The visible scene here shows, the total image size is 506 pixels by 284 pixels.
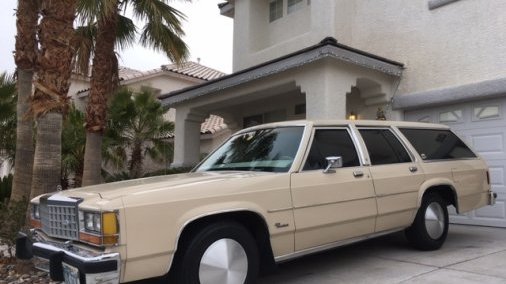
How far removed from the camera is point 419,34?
1001cm

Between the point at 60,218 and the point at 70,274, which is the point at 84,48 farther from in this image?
the point at 70,274

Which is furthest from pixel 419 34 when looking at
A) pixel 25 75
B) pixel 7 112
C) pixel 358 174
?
pixel 7 112

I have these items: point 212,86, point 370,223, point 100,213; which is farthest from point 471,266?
point 212,86

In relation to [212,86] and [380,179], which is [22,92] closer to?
[212,86]

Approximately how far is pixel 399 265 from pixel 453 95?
14.9ft

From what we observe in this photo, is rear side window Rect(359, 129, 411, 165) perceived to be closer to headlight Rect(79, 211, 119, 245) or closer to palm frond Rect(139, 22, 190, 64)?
headlight Rect(79, 211, 119, 245)

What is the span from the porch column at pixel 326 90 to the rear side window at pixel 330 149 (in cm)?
327

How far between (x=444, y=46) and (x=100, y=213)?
7.81 meters

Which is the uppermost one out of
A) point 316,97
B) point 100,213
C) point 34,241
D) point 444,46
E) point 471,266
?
point 444,46

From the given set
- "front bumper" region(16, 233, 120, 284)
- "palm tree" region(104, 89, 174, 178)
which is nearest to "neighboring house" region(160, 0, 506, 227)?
"palm tree" region(104, 89, 174, 178)

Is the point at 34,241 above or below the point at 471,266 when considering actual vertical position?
above

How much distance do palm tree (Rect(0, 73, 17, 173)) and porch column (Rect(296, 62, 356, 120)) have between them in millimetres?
8734

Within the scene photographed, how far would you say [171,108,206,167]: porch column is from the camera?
43.8ft

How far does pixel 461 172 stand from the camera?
681cm
